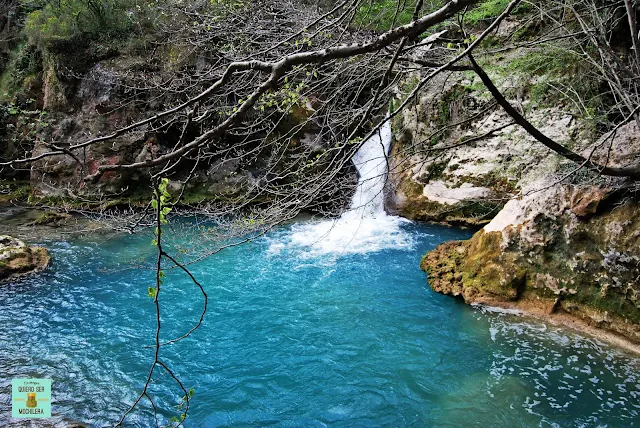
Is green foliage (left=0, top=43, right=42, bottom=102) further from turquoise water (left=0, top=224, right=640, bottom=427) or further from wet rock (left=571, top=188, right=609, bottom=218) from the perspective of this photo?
wet rock (left=571, top=188, right=609, bottom=218)

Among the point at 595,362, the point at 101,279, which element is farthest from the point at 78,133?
the point at 595,362

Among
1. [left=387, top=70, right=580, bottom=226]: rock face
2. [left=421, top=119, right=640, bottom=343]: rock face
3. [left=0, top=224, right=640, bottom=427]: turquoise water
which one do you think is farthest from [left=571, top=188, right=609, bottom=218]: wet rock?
[left=387, top=70, right=580, bottom=226]: rock face

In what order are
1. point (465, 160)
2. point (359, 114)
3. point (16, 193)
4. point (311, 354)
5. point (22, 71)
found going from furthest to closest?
point (22, 71), point (16, 193), point (465, 160), point (311, 354), point (359, 114)

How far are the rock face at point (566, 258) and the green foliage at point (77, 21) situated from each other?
40.5 feet

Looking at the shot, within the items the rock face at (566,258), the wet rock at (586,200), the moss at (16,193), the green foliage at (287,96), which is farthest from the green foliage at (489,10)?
the moss at (16,193)

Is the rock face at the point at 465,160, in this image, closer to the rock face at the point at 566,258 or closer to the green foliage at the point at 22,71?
the rock face at the point at 566,258

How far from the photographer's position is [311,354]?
504 centimetres

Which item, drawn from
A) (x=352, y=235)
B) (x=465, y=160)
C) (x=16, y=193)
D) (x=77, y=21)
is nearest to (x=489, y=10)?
(x=465, y=160)

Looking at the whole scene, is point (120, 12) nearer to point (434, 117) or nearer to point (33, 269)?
point (33, 269)

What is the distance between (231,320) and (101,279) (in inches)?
125

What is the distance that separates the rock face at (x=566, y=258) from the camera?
15.9 feet

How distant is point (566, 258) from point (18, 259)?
9579 millimetres

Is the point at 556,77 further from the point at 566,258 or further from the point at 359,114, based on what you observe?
the point at 359,114

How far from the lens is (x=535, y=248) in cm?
564
